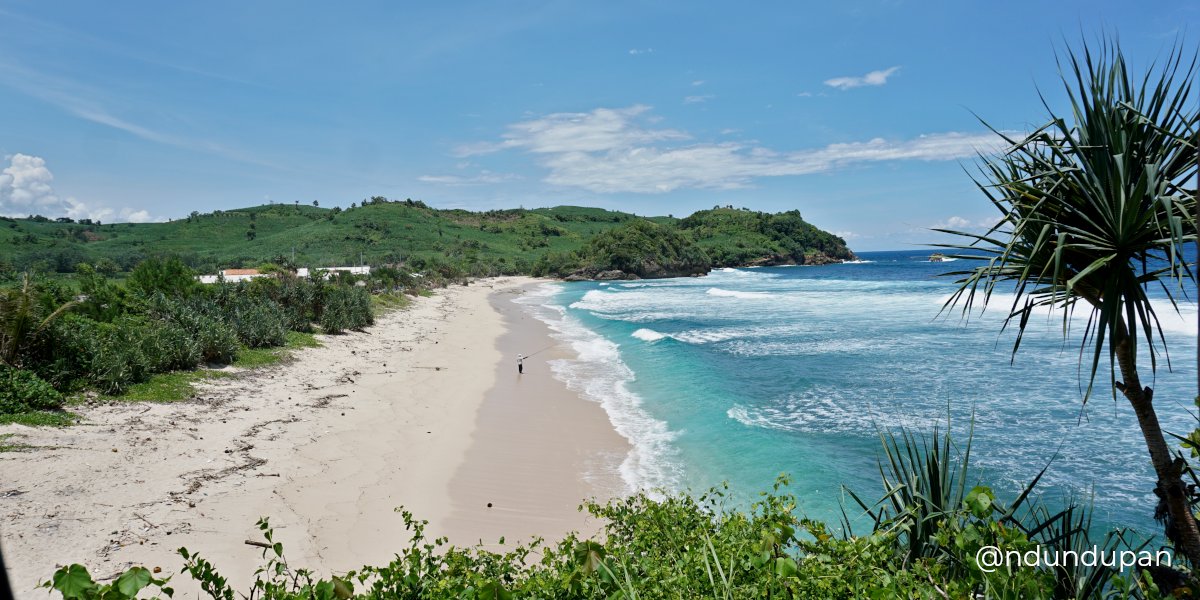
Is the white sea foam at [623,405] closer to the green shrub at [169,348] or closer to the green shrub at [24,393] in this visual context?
the green shrub at [169,348]

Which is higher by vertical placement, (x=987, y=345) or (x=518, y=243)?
(x=518, y=243)

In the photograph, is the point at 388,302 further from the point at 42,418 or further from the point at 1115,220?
the point at 1115,220

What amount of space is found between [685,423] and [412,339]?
12.5 meters

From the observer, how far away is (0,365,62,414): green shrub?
885 centimetres

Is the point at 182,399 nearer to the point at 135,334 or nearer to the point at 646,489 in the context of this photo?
the point at 135,334

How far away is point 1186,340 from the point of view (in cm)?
2222

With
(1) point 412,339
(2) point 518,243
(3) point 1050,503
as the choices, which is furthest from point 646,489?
(2) point 518,243

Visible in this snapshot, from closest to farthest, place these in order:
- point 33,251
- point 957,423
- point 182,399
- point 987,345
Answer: point 182,399
point 957,423
point 987,345
point 33,251

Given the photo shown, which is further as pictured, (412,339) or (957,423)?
(412,339)

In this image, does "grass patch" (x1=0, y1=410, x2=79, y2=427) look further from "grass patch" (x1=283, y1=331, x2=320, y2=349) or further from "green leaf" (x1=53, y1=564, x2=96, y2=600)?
"green leaf" (x1=53, y1=564, x2=96, y2=600)

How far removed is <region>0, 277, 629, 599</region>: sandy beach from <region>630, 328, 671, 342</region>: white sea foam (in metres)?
9.48

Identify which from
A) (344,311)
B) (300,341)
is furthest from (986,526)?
(344,311)

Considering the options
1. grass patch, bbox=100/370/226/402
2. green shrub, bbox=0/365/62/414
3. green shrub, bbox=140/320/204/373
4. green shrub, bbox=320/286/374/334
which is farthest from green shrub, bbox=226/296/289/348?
green shrub, bbox=0/365/62/414

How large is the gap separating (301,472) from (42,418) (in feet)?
12.9
